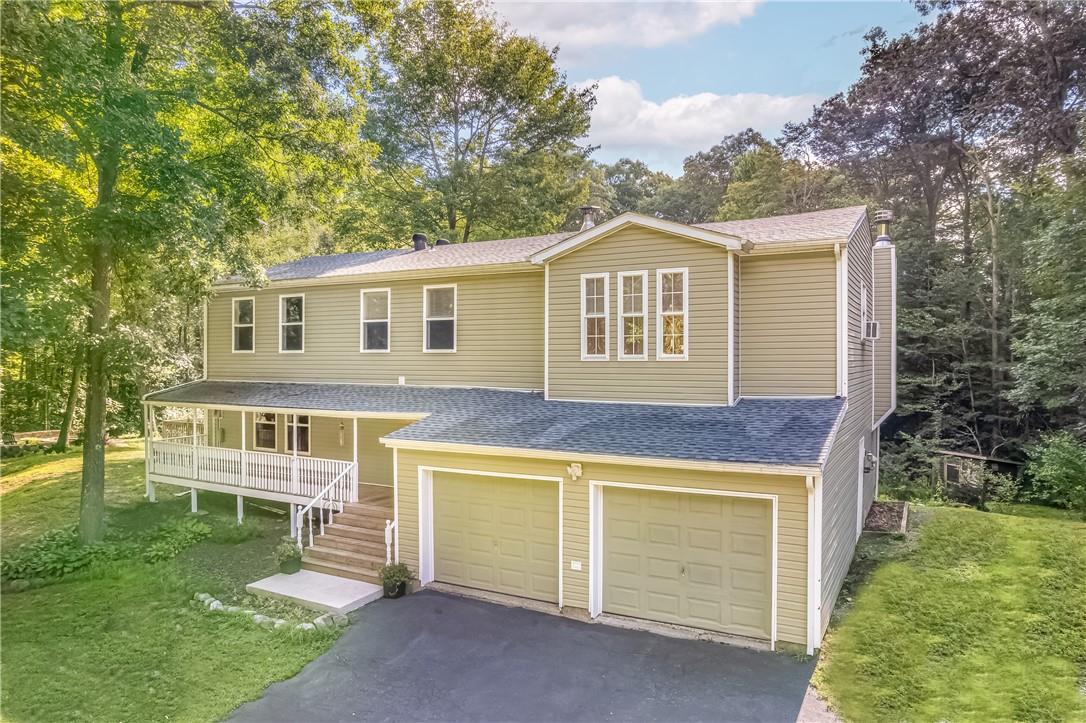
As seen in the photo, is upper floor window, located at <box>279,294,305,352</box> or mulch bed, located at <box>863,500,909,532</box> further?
upper floor window, located at <box>279,294,305,352</box>

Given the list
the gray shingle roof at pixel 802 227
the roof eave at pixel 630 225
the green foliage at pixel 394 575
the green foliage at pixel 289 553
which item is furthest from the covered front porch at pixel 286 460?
the gray shingle roof at pixel 802 227

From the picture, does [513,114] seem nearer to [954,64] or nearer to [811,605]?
[954,64]

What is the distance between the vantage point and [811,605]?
7188 millimetres

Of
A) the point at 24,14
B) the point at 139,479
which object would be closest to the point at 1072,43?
the point at 24,14

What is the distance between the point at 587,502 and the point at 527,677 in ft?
8.34

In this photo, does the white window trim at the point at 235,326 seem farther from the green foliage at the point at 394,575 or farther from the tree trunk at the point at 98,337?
the green foliage at the point at 394,575

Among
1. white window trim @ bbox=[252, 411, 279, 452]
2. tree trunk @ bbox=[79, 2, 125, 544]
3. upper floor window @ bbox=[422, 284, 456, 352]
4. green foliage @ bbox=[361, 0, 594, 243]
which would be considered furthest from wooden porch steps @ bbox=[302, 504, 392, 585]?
green foliage @ bbox=[361, 0, 594, 243]

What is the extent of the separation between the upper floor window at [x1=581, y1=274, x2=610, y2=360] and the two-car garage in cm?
280

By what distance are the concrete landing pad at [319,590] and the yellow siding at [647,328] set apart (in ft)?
15.9

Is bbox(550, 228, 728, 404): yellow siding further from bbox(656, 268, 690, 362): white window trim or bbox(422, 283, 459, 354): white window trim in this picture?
bbox(422, 283, 459, 354): white window trim

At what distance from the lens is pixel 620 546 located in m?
8.45

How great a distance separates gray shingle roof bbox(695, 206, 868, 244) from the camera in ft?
31.1

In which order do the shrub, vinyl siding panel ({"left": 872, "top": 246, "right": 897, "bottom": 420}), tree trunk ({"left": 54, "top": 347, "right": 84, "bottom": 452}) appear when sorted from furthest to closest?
tree trunk ({"left": 54, "top": 347, "right": 84, "bottom": 452}), the shrub, vinyl siding panel ({"left": 872, "top": 246, "right": 897, "bottom": 420})

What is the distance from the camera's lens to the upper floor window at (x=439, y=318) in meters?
13.0
